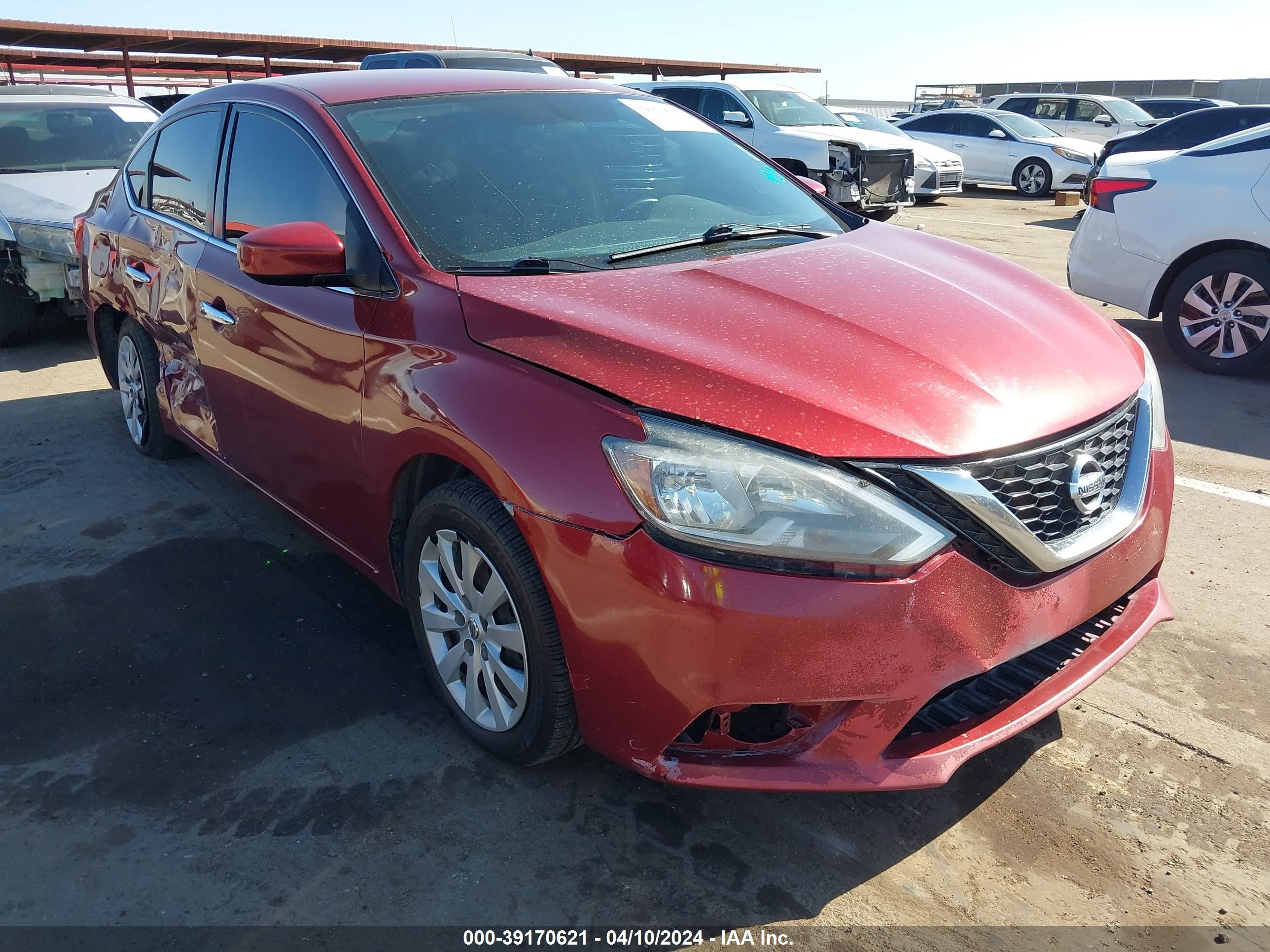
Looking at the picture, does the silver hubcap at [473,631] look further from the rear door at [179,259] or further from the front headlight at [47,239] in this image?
the front headlight at [47,239]

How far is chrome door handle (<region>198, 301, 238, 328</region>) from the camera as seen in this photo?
3461mm

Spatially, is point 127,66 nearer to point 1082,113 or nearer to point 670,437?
point 1082,113

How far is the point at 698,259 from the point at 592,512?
3.55ft

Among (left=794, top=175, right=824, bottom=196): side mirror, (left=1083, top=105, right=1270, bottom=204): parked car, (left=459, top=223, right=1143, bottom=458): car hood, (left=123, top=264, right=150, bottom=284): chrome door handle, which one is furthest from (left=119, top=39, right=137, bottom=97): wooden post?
(left=459, top=223, right=1143, bottom=458): car hood

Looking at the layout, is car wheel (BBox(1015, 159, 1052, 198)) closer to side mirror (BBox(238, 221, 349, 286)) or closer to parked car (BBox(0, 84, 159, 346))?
parked car (BBox(0, 84, 159, 346))

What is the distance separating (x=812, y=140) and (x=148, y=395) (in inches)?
392

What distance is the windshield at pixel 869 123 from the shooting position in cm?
1661

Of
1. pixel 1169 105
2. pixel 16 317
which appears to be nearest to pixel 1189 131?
pixel 1169 105

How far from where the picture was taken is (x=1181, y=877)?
2291 millimetres

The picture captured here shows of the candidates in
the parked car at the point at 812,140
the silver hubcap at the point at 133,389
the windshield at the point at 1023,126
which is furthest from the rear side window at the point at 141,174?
the windshield at the point at 1023,126

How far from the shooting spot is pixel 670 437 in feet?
6.82

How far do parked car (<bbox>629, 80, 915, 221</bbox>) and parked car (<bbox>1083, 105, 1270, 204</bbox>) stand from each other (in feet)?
7.87

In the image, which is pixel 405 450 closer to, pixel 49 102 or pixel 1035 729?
pixel 1035 729

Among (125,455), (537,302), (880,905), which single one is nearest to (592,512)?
(537,302)
